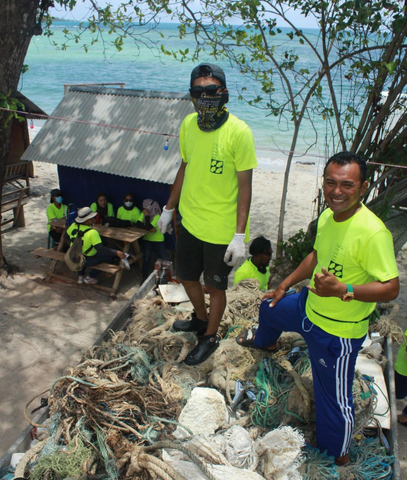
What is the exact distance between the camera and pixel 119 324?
4.30m

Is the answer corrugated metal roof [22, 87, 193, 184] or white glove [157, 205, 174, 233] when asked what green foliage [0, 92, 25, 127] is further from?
white glove [157, 205, 174, 233]

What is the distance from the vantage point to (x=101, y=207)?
7.52m

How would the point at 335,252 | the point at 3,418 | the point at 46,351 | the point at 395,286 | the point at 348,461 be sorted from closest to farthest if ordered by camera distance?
the point at 395,286 < the point at 335,252 < the point at 348,461 < the point at 3,418 < the point at 46,351

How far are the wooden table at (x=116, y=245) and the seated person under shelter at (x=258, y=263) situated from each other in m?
2.26

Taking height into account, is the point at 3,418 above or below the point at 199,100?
below

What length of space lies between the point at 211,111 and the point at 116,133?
15.0ft

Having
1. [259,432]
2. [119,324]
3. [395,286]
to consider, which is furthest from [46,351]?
[395,286]

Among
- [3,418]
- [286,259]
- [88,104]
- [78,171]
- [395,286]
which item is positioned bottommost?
[3,418]

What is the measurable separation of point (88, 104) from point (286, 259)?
4.41m

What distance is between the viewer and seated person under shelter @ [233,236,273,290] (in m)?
5.01

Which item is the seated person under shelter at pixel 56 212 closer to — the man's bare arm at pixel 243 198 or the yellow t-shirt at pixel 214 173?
the yellow t-shirt at pixel 214 173

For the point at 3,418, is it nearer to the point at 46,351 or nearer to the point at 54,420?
the point at 46,351

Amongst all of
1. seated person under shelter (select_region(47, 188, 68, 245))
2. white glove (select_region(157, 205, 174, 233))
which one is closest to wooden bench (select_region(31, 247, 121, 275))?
seated person under shelter (select_region(47, 188, 68, 245))

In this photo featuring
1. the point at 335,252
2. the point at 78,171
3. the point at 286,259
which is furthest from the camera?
the point at 78,171
